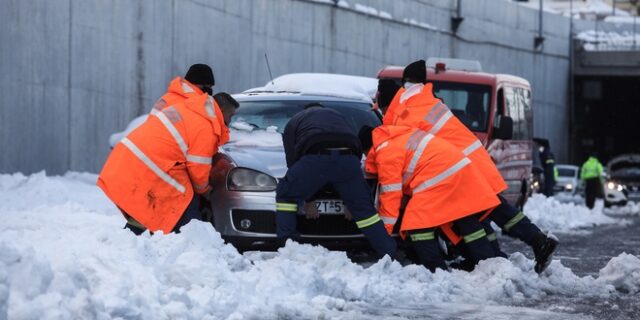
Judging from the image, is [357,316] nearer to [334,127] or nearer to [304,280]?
[304,280]

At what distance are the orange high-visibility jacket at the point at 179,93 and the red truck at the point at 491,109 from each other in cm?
807

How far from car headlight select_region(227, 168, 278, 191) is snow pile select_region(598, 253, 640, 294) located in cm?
255

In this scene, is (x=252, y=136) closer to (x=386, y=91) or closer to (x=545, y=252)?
(x=386, y=91)

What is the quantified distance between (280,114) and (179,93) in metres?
1.88

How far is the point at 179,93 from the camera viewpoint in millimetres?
11172

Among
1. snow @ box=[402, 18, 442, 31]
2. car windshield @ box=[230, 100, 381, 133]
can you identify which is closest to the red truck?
car windshield @ box=[230, 100, 381, 133]

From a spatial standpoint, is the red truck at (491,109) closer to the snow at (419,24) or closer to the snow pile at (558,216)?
the snow pile at (558,216)

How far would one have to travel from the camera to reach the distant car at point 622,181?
36.8 meters

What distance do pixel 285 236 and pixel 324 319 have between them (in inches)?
94.1

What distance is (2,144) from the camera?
20.4m

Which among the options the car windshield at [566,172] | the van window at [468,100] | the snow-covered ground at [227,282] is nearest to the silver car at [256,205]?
the snow-covered ground at [227,282]

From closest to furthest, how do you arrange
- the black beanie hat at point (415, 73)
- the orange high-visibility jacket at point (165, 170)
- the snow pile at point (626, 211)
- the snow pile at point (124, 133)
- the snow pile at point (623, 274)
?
the snow pile at point (623, 274), the orange high-visibility jacket at point (165, 170), the black beanie hat at point (415, 73), the snow pile at point (124, 133), the snow pile at point (626, 211)

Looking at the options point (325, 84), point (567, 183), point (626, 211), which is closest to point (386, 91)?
point (325, 84)

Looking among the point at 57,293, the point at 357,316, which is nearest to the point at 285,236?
the point at 357,316
